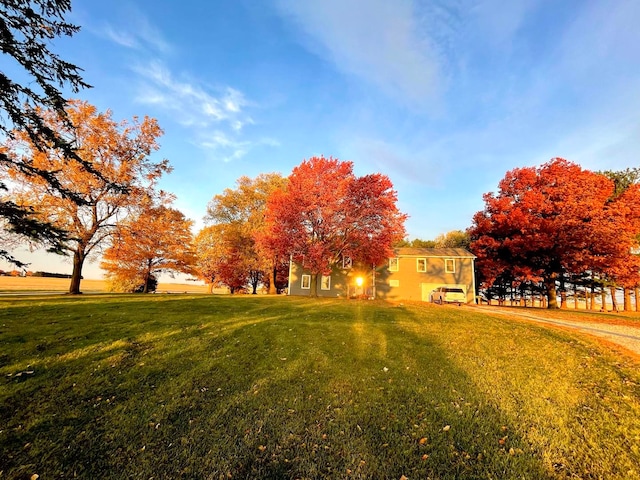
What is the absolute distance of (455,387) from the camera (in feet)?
20.8

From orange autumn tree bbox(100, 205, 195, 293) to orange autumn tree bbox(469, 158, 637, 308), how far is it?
28.4 metres

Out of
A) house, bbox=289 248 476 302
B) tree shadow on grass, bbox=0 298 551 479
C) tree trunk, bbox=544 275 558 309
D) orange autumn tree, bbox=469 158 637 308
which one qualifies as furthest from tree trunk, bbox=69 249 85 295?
tree trunk, bbox=544 275 558 309

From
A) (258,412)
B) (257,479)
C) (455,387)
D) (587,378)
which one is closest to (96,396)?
(258,412)

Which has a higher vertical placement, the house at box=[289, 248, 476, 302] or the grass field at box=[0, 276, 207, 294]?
the house at box=[289, 248, 476, 302]

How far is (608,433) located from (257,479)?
5.49 metres

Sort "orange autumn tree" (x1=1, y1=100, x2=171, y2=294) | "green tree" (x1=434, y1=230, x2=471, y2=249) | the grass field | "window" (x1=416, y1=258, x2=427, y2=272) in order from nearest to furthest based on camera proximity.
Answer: "orange autumn tree" (x1=1, y1=100, x2=171, y2=294) → the grass field → "window" (x1=416, y1=258, x2=427, y2=272) → "green tree" (x1=434, y1=230, x2=471, y2=249)

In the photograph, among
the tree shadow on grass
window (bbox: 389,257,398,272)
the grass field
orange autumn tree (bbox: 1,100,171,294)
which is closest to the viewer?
the tree shadow on grass

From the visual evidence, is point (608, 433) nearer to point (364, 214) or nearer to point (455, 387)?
point (455, 387)

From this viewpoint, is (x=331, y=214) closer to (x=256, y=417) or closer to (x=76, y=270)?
(x=76, y=270)

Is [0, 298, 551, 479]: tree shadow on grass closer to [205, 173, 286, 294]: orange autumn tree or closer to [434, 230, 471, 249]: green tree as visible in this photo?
[205, 173, 286, 294]: orange autumn tree

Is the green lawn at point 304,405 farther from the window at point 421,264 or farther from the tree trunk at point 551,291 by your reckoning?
the window at point 421,264

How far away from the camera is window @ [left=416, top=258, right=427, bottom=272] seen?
32.4 meters

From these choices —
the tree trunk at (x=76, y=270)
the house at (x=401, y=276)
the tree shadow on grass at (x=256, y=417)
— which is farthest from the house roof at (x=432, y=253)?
the tree trunk at (x=76, y=270)

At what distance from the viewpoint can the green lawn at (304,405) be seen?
4074 mm
